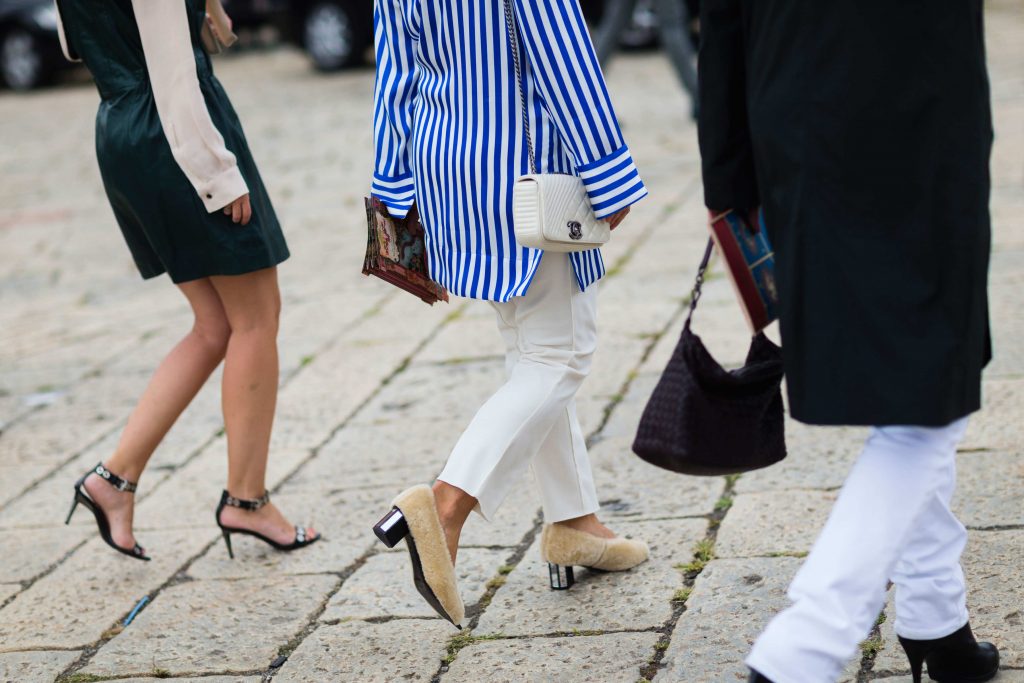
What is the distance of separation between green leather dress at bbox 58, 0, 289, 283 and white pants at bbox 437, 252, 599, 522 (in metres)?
0.83

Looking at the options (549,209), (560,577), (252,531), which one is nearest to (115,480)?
(252,531)

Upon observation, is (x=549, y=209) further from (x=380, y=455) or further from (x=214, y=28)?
(x=380, y=455)

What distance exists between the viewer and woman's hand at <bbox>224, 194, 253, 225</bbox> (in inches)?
135

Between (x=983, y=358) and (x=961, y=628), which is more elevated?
(x=983, y=358)

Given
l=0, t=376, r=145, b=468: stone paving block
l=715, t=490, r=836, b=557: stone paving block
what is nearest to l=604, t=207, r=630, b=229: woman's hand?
l=715, t=490, r=836, b=557: stone paving block

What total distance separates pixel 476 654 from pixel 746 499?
3.26 feet

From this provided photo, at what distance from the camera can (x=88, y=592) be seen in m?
3.58

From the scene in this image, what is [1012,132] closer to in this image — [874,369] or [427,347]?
[427,347]

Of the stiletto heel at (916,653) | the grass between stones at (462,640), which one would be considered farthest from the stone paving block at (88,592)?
the stiletto heel at (916,653)

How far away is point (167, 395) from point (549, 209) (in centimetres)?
148

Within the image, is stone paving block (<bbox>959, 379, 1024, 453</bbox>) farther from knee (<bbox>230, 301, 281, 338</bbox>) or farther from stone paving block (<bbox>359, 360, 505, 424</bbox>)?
knee (<bbox>230, 301, 281, 338</bbox>)

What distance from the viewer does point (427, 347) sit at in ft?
18.0

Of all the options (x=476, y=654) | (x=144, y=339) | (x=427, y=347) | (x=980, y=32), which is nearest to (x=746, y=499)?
(x=476, y=654)

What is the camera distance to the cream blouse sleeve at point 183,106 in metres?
3.27
